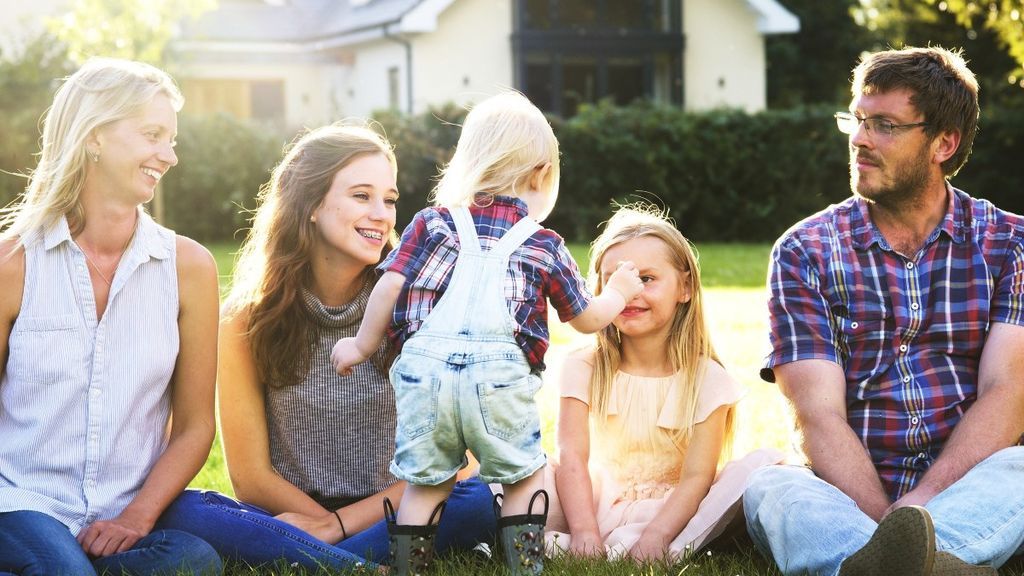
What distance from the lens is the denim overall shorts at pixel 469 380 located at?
362cm

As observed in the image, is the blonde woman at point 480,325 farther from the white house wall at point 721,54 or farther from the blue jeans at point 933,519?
the white house wall at point 721,54

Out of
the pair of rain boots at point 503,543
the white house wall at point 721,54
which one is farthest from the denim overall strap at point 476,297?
the white house wall at point 721,54

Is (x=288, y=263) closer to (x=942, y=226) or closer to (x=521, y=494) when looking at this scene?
(x=521, y=494)

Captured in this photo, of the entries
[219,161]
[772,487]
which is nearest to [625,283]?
[772,487]

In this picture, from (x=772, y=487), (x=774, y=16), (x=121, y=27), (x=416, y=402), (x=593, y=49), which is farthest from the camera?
(x=774, y=16)

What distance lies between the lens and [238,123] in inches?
746

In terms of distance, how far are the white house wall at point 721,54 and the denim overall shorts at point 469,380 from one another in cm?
2426

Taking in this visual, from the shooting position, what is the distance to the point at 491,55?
2636 centimetres

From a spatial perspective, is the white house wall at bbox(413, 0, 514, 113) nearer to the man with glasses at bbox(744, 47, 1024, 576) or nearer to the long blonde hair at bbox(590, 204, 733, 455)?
the long blonde hair at bbox(590, 204, 733, 455)

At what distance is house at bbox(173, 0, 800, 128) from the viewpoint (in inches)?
1025

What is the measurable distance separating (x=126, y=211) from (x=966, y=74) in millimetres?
2833

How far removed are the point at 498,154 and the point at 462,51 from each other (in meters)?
22.8

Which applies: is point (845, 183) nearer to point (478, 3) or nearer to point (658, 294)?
point (478, 3)

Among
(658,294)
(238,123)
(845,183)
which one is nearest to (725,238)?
(845,183)
